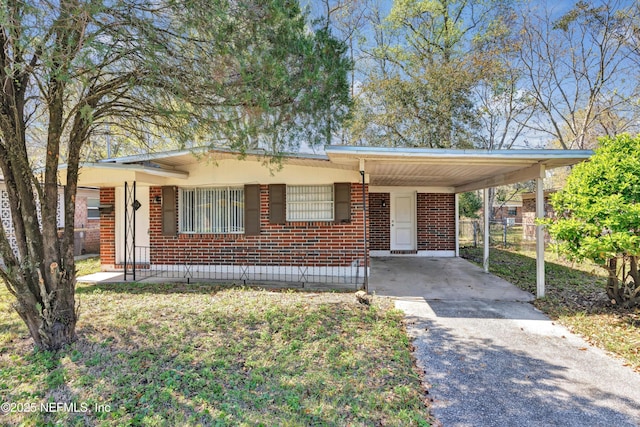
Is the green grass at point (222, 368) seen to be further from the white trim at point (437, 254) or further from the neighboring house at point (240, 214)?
the white trim at point (437, 254)

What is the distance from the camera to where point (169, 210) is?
8.01 m

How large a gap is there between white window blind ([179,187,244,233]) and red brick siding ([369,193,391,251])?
191 inches

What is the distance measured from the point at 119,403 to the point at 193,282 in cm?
466

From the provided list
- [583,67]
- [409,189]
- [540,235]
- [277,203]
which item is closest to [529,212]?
[583,67]

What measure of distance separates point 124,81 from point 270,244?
4.50 meters

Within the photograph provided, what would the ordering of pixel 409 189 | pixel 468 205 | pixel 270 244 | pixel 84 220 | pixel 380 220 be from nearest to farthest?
pixel 270 244
pixel 409 189
pixel 380 220
pixel 84 220
pixel 468 205

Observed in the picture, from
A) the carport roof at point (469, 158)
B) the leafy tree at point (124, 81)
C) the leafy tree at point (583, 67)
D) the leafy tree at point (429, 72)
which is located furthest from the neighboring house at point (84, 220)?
the leafy tree at point (583, 67)

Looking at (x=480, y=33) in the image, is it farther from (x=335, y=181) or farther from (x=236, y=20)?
(x=236, y=20)

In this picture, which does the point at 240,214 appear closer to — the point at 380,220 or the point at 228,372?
the point at 228,372

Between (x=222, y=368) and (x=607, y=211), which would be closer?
(x=222, y=368)

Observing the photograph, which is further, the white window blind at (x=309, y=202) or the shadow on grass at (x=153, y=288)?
the white window blind at (x=309, y=202)

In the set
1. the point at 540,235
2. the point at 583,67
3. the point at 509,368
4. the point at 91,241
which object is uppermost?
the point at 583,67

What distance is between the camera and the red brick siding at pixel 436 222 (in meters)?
11.1

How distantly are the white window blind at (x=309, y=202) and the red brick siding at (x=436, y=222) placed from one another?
4.68 m
